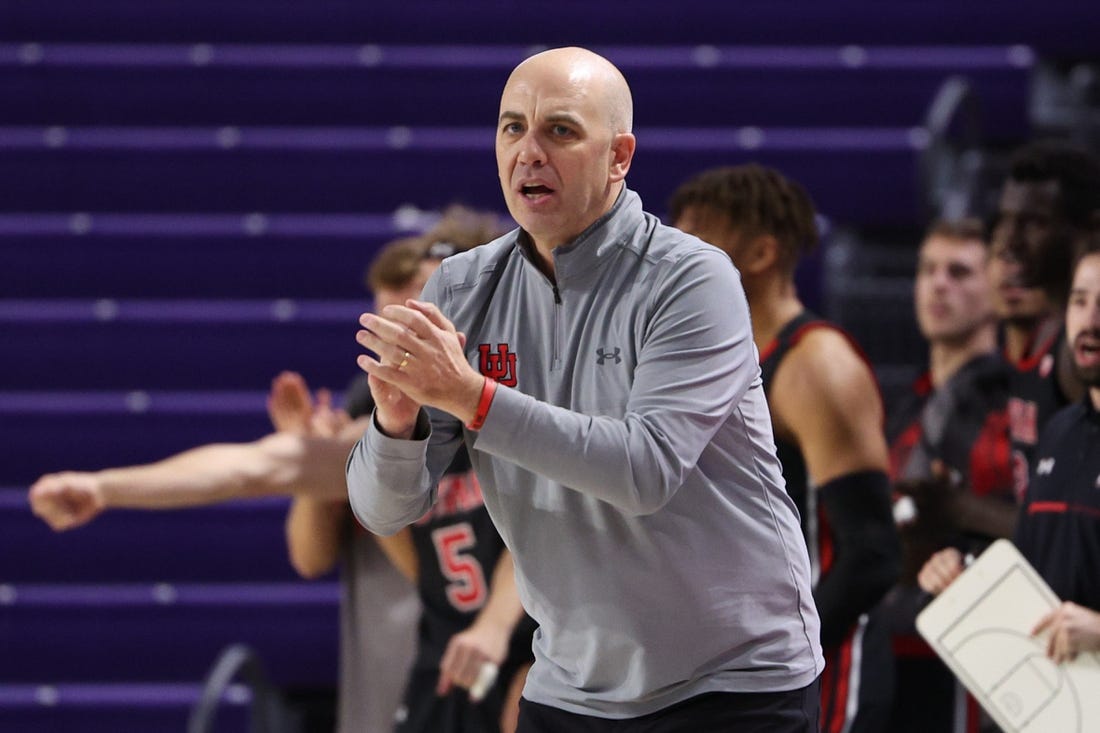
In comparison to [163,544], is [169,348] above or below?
above

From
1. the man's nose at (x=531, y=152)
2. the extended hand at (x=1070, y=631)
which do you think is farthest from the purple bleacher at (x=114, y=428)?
the man's nose at (x=531, y=152)

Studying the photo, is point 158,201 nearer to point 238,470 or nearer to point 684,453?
point 238,470

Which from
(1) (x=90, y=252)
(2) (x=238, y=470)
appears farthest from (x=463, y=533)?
(1) (x=90, y=252)

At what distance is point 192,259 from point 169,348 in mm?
435

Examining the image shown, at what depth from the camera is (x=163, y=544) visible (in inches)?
255

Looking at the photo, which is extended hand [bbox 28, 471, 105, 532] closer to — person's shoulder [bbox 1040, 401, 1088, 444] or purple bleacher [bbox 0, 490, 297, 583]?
person's shoulder [bbox 1040, 401, 1088, 444]

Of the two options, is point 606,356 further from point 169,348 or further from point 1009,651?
point 169,348

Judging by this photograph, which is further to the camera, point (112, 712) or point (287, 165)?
point (287, 165)

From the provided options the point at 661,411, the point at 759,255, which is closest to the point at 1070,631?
the point at 759,255

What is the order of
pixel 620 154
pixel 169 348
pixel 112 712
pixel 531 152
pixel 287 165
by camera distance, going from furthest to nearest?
pixel 287 165 < pixel 169 348 < pixel 112 712 < pixel 620 154 < pixel 531 152

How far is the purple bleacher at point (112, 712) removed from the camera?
6066 millimetres

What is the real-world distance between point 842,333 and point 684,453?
4.87 ft

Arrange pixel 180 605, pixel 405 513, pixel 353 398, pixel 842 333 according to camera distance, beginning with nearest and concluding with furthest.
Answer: pixel 405 513 → pixel 842 333 → pixel 353 398 → pixel 180 605

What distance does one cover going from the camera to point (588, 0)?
7832 millimetres
